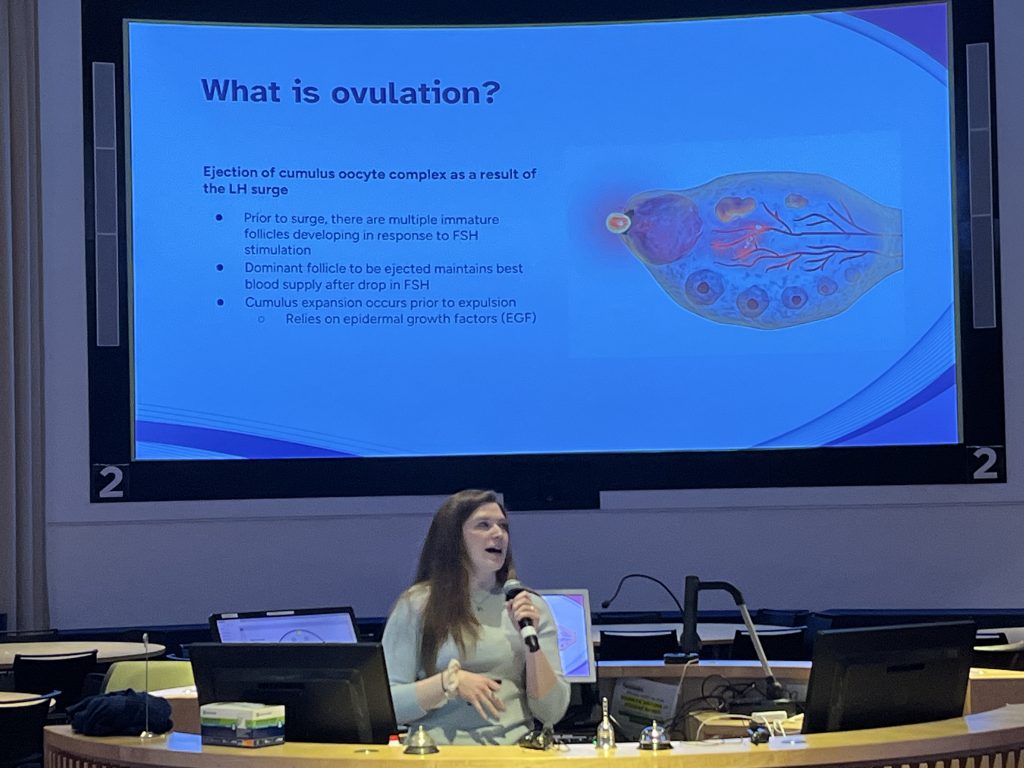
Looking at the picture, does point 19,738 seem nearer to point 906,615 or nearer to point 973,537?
point 906,615

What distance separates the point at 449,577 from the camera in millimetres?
3582

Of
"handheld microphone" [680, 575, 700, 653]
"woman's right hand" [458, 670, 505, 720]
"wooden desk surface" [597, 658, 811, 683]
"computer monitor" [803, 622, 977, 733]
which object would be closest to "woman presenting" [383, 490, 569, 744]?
"woman's right hand" [458, 670, 505, 720]

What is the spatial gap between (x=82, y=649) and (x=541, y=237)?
11.8 ft

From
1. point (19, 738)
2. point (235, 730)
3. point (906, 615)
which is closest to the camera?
point (235, 730)

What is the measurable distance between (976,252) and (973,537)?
170cm

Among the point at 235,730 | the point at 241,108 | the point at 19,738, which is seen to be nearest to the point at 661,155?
the point at 241,108

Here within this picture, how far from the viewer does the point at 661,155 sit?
8648 mm

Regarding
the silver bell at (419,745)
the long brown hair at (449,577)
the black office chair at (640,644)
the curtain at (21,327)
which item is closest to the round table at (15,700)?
the long brown hair at (449,577)

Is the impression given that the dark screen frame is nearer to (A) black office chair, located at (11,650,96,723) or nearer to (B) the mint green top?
(A) black office chair, located at (11,650,96,723)

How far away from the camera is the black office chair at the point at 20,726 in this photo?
478cm

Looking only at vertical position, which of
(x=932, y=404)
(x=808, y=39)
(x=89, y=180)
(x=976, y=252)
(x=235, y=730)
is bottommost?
(x=235, y=730)

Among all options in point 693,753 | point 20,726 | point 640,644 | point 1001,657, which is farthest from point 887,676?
point 640,644

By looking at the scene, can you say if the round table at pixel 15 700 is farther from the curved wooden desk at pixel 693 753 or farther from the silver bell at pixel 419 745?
the silver bell at pixel 419 745

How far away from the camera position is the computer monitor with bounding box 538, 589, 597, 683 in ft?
14.5
